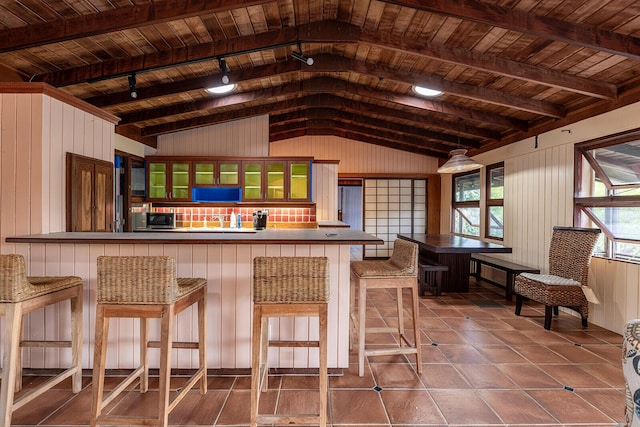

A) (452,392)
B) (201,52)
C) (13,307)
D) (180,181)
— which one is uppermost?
(201,52)

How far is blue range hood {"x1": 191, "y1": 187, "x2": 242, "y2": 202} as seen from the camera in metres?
5.75

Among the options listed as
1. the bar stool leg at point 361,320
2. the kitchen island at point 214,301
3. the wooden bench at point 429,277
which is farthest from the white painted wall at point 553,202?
the kitchen island at point 214,301

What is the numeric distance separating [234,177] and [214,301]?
11.8 feet

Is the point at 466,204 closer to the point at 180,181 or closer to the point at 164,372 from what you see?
the point at 180,181

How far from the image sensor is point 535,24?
250 centimetres

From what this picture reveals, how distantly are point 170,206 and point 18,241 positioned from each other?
144 inches

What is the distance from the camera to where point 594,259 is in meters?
3.69

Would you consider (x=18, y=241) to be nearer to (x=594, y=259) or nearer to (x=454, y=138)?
(x=594, y=259)

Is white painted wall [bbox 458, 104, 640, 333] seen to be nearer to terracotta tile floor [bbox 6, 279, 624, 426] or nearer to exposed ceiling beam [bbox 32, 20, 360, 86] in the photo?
terracotta tile floor [bbox 6, 279, 624, 426]

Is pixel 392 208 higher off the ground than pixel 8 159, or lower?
lower

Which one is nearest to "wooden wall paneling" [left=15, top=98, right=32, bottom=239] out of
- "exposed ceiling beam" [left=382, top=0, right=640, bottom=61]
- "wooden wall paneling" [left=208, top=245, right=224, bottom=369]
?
"wooden wall paneling" [left=208, top=245, right=224, bottom=369]

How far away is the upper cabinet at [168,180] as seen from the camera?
18.7 ft

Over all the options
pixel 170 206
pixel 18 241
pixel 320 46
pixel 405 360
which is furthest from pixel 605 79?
pixel 170 206

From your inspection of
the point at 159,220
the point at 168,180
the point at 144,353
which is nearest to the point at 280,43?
the point at 144,353
